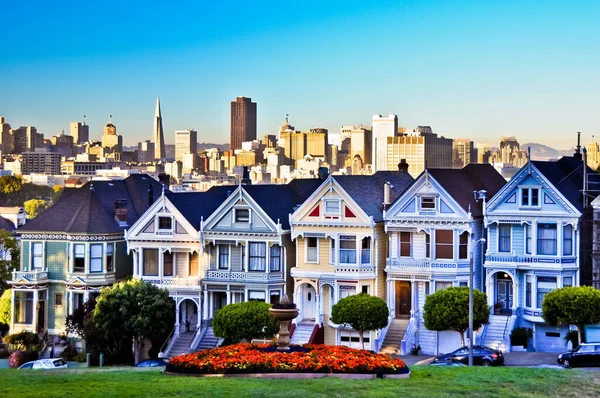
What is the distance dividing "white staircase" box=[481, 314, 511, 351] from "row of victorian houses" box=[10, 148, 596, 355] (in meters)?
0.07

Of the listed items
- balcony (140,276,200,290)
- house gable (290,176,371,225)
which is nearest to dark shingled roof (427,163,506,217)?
house gable (290,176,371,225)

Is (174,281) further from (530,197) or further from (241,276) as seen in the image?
(530,197)

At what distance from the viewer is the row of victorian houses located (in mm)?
56375

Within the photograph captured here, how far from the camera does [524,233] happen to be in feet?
185

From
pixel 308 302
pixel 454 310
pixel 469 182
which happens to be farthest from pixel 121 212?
pixel 454 310

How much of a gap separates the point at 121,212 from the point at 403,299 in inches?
711

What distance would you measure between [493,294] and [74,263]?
75.6ft

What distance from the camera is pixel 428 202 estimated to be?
191 ft

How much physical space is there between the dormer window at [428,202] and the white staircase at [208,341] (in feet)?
41.4

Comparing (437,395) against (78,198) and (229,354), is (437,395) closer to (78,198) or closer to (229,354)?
(229,354)

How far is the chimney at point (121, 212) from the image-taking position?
67.8 meters

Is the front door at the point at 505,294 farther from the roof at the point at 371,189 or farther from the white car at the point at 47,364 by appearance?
the white car at the point at 47,364

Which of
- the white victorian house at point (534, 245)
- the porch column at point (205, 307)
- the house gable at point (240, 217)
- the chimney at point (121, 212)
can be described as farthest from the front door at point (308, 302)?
the chimney at point (121, 212)

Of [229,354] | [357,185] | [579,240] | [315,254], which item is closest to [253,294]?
[315,254]
